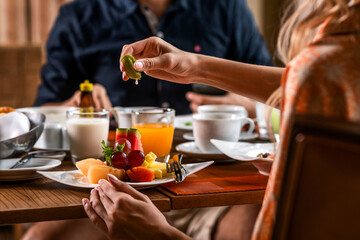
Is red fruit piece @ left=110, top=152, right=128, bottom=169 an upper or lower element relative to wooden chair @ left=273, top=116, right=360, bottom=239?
lower

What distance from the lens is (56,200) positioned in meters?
0.86

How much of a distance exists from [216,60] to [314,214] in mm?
701

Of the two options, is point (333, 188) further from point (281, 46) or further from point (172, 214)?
point (172, 214)

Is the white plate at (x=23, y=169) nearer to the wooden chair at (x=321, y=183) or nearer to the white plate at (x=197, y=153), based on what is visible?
the white plate at (x=197, y=153)

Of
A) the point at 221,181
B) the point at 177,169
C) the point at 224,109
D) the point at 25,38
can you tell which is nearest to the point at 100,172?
the point at 177,169

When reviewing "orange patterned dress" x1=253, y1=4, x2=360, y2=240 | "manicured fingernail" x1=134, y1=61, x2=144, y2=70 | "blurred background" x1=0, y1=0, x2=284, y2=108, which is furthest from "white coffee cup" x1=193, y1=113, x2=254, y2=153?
"blurred background" x1=0, y1=0, x2=284, y2=108

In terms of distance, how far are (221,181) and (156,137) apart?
0.90 ft

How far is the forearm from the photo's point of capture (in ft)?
3.80

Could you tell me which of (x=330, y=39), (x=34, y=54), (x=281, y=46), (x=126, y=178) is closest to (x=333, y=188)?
(x=330, y=39)

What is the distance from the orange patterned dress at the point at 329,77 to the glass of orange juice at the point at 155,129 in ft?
2.11

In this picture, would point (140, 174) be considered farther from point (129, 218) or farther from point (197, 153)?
point (197, 153)

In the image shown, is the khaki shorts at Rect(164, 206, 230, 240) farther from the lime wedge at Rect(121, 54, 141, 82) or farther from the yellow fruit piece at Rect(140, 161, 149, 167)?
the lime wedge at Rect(121, 54, 141, 82)

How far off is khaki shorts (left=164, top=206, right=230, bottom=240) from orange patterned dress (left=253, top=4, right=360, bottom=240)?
87 cm

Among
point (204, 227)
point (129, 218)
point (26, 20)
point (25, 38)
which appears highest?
point (26, 20)
